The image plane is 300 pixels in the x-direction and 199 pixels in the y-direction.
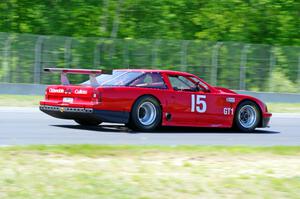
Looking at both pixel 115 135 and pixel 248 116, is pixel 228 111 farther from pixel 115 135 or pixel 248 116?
pixel 115 135

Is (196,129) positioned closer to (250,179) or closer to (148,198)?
(250,179)

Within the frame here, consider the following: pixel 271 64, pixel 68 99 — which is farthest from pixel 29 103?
pixel 271 64

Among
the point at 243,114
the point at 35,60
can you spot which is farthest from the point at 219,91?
the point at 35,60

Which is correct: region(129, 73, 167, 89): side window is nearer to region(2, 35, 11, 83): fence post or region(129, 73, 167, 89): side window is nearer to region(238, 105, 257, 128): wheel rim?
region(238, 105, 257, 128): wheel rim

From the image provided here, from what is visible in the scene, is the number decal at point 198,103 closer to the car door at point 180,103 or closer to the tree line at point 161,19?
the car door at point 180,103

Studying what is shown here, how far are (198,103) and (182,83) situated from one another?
0.53 metres

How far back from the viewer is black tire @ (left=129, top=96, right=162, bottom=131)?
14229mm

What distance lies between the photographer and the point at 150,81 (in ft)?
48.4

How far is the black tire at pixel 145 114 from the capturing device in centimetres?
1423

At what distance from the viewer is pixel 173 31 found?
1444 inches

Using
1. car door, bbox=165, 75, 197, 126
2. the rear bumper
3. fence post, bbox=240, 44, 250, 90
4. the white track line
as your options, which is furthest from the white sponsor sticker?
fence post, bbox=240, 44, 250, 90

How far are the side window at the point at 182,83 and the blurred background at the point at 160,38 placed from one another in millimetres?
13643

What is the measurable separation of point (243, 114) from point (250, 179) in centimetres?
740

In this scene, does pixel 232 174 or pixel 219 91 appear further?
pixel 219 91
